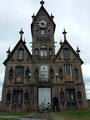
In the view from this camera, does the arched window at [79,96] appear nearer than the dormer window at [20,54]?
Yes

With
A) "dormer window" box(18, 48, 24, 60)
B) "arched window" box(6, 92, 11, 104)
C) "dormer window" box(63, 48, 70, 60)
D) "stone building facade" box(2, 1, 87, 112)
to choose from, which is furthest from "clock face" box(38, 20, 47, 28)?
"arched window" box(6, 92, 11, 104)

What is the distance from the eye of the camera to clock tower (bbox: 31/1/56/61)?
29.2m

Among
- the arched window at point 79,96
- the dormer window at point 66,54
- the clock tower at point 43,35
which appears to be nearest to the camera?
the arched window at point 79,96

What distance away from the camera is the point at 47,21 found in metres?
32.8

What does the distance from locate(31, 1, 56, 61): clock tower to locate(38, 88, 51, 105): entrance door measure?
628cm

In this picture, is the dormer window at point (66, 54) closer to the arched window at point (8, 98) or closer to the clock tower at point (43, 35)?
the clock tower at point (43, 35)

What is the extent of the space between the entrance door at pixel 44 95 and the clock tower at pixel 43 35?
6280 millimetres

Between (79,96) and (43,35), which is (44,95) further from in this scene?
(43,35)

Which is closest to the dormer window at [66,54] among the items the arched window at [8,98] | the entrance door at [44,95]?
the entrance door at [44,95]

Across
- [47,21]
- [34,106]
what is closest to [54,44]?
[47,21]

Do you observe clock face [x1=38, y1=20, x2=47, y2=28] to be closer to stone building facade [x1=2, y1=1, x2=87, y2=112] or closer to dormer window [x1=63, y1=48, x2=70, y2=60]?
stone building facade [x1=2, y1=1, x2=87, y2=112]

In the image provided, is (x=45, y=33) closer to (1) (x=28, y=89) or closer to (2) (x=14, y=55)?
(2) (x=14, y=55)

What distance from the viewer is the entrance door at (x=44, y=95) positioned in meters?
24.8

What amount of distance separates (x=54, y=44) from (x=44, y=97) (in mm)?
11553
